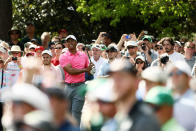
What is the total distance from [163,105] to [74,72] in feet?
20.3

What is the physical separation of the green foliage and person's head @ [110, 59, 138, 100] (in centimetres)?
1440

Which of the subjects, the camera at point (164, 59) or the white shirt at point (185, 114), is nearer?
the white shirt at point (185, 114)

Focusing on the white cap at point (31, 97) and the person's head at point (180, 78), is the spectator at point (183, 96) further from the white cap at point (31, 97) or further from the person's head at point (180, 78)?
the white cap at point (31, 97)

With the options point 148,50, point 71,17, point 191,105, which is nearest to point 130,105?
point 191,105

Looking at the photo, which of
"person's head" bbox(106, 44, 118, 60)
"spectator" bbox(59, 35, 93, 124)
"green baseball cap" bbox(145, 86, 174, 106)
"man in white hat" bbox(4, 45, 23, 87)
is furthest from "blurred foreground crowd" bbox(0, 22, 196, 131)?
"man in white hat" bbox(4, 45, 23, 87)

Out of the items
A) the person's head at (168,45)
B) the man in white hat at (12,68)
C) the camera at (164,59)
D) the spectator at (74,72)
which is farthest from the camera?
the person's head at (168,45)

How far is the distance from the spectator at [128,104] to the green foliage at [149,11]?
1445 centimetres

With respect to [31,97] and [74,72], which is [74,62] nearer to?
[74,72]

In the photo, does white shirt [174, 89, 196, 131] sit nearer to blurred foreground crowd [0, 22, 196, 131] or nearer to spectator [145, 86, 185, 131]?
blurred foreground crowd [0, 22, 196, 131]

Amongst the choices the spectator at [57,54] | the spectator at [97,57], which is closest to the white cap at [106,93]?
the spectator at [97,57]

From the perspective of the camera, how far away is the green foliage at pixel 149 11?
62.2 ft

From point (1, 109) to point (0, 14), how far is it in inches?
362

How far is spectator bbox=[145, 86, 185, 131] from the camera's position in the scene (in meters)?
4.59

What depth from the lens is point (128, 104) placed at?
4.24m
